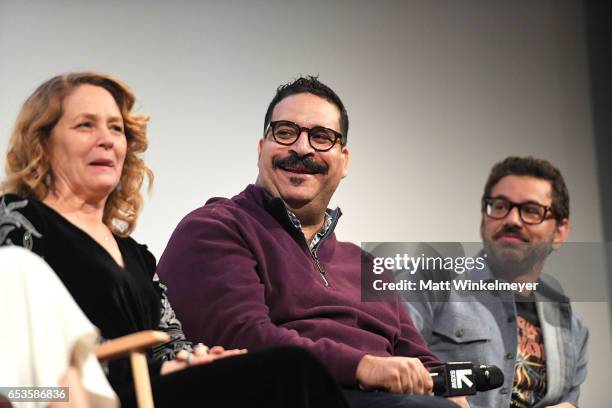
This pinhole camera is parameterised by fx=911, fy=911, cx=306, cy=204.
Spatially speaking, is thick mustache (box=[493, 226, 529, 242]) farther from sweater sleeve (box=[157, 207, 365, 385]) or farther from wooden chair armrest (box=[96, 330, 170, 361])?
wooden chair armrest (box=[96, 330, 170, 361])

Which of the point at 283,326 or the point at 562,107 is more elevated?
the point at 562,107

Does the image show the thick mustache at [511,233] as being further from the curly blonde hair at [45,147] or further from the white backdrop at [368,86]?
the curly blonde hair at [45,147]

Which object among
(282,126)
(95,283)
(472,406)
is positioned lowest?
(472,406)

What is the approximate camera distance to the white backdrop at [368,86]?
2.99m

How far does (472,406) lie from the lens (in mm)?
2738

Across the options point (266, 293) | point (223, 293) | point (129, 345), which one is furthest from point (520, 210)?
point (129, 345)

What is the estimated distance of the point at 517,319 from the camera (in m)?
2.86

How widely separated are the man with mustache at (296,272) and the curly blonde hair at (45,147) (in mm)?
220

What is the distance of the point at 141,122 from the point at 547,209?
1.57 m

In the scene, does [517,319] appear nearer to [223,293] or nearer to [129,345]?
[223,293]

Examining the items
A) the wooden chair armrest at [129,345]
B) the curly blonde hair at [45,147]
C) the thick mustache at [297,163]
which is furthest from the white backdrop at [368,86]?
the wooden chair armrest at [129,345]

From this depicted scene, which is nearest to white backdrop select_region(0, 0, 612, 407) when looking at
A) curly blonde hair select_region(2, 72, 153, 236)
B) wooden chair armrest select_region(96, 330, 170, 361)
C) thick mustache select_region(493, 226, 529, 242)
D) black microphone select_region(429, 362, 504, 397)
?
thick mustache select_region(493, 226, 529, 242)

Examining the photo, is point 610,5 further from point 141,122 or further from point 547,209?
point 141,122

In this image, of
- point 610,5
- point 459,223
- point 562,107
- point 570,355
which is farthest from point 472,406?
point 610,5
